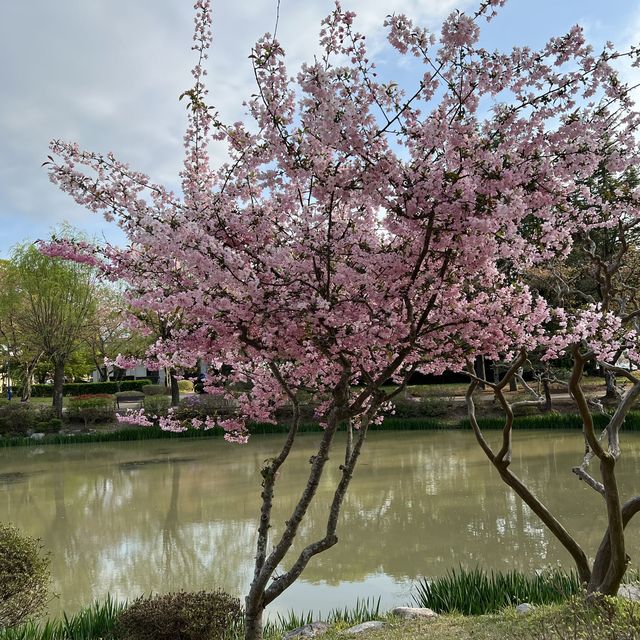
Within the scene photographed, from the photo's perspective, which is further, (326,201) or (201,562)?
(201,562)

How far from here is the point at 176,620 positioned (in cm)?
400

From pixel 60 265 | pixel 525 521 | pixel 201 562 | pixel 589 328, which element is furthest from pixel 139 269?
pixel 60 265

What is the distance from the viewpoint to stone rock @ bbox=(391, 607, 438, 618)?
455 cm

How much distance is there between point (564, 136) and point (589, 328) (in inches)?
86.7

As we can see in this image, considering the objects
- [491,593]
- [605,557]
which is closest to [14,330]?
[491,593]

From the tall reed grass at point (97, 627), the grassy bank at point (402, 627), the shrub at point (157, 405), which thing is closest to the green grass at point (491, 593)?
the grassy bank at point (402, 627)

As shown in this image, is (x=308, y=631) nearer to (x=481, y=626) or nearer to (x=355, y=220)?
(x=481, y=626)

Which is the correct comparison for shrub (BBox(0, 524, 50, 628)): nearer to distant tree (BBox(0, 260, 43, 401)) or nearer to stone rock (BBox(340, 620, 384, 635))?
stone rock (BBox(340, 620, 384, 635))

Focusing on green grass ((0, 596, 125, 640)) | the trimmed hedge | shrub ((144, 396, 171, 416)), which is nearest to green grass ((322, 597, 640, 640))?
green grass ((0, 596, 125, 640))

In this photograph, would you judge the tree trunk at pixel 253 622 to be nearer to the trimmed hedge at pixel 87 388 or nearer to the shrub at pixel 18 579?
the shrub at pixel 18 579

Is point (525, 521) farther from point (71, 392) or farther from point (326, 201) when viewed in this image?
point (71, 392)

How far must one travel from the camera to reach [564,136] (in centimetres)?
290

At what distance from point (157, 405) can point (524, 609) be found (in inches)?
689

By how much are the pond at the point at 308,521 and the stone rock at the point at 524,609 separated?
1669mm
